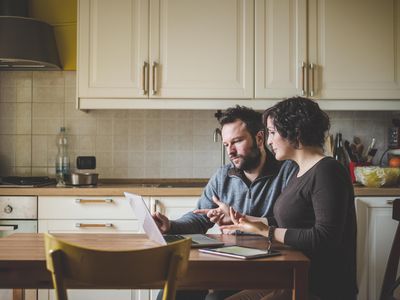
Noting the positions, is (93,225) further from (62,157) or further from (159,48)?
(159,48)

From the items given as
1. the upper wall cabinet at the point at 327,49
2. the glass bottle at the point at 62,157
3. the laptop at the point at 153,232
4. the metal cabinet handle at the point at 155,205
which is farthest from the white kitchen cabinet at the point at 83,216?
the laptop at the point at 153,232

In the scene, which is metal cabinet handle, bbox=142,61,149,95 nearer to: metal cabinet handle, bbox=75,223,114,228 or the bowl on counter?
metal cabinet handle, bbox=75,223,114,228

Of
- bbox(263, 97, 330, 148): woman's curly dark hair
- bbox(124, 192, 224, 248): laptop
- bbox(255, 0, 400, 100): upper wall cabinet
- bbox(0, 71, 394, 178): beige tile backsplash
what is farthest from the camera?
bbox(0, 71, 394, 178): beige tile backsplash

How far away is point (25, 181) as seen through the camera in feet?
11.1

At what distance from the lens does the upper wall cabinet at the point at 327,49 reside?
3.40 m

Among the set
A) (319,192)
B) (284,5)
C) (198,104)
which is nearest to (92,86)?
(198,104)

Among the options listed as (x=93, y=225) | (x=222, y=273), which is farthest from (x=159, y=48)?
(x=222, y=273)

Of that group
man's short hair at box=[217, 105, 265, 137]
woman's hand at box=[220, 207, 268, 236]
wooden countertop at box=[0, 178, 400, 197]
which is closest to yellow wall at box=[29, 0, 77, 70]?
wooden countertop at box=[0, 178, 400, 197]

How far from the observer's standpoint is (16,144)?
3.71 m

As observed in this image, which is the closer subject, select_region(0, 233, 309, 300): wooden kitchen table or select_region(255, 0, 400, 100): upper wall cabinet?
select_region(0, 233, 309, 300): wooden kitchen table

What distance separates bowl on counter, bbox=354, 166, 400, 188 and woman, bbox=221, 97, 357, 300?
54.4 inches

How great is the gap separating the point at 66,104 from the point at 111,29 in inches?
27.0

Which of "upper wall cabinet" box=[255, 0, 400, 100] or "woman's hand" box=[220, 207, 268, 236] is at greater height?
"upper wall cabinet" box=[255, 0, 400, 100]

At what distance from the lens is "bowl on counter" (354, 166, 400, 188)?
323 centimetres
